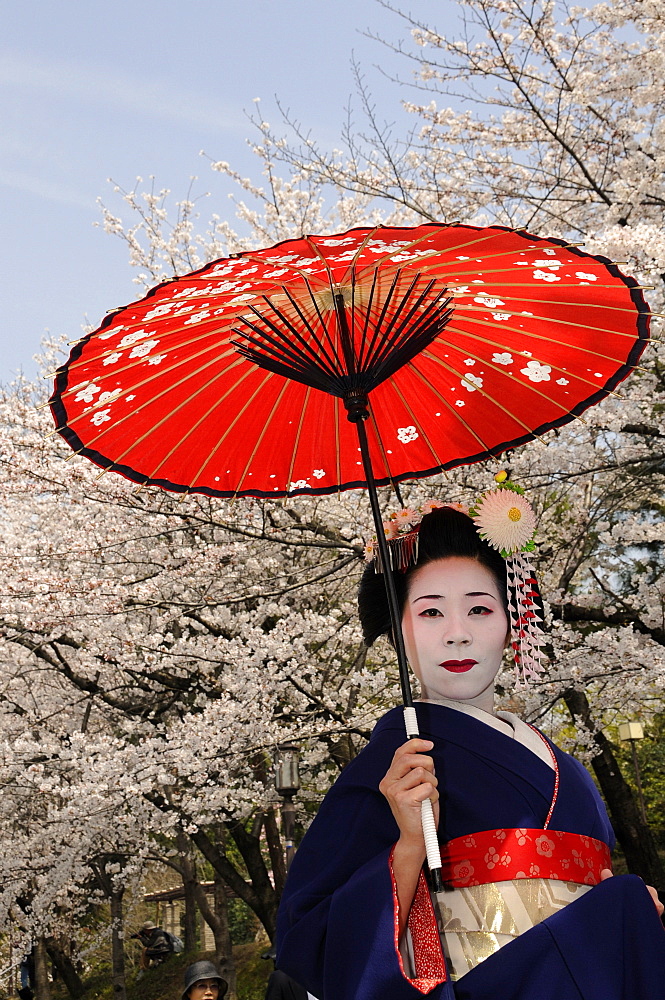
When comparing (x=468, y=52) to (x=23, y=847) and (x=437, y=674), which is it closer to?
(x=437, y=674)

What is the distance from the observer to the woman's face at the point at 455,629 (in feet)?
7.71

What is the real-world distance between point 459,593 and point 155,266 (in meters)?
7.47

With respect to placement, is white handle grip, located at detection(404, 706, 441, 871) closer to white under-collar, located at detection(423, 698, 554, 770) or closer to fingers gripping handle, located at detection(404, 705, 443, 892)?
fingers gripping handle, located at detection(404, 705, 443, 892)

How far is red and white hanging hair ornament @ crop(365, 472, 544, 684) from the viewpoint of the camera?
242 centimetres

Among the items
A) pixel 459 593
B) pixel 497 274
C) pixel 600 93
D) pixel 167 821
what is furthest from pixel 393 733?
pixel 167 821

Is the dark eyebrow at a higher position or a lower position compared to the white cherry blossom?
lower

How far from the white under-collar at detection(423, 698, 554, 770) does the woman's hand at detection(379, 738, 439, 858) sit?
355mm

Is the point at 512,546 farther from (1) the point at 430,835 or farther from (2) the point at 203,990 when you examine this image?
(2) the point at 203,990

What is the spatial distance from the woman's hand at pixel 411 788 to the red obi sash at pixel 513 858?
0.51 ft

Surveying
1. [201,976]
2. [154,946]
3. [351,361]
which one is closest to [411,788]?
[351,361]

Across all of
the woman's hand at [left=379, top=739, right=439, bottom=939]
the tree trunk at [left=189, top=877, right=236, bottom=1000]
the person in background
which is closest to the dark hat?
the woman's hand at [left=379, top=739, right=439, bottom=939]

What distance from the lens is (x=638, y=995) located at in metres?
1.77

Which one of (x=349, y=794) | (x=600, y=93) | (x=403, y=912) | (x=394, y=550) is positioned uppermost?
(x=600, y=93)

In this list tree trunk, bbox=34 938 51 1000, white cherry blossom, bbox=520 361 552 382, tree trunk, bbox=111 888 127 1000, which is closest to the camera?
white cherry blossom, bbox=520 361 552 382
